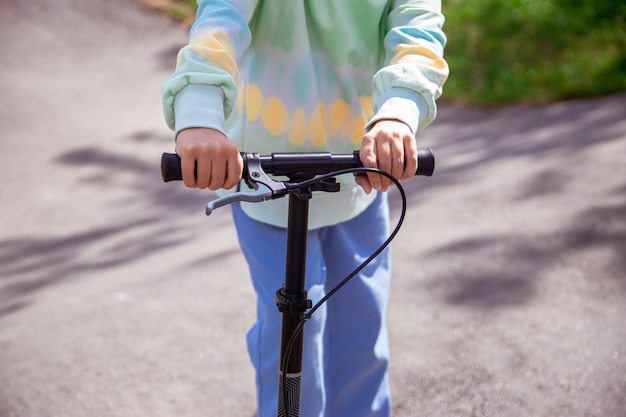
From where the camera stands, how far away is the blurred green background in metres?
5.76

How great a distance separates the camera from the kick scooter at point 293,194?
A: 140cm

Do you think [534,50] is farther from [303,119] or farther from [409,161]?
[409,161]

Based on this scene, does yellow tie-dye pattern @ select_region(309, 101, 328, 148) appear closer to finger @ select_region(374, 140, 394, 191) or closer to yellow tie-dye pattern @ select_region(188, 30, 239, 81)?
yellow tie-dye pattern @ select_region(188, 30, 239, 81)

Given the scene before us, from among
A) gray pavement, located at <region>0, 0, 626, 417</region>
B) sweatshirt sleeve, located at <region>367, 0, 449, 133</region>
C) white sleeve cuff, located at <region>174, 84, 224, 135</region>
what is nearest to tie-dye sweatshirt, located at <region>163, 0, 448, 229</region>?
sweatshirt sleeve, located at <region>367, 0, 449, 133</region>

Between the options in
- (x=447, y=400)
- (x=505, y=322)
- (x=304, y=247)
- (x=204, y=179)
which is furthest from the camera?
(x=505, y=322)

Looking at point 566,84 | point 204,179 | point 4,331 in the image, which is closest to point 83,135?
point 4,331

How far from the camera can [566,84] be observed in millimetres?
5719

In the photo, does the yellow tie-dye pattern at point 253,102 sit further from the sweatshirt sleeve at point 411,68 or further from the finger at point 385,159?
the finger at point 385,159

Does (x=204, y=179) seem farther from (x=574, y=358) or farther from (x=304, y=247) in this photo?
(x=574, y=358)

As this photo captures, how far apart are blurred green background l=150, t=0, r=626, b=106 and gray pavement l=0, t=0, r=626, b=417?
0.81 ft

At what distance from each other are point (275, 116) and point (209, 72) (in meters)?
0.36

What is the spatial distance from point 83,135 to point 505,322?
13.4ft

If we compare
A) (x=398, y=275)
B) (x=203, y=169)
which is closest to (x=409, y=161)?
(x=203, y=169)

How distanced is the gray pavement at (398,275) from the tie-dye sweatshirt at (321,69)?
113 cm
